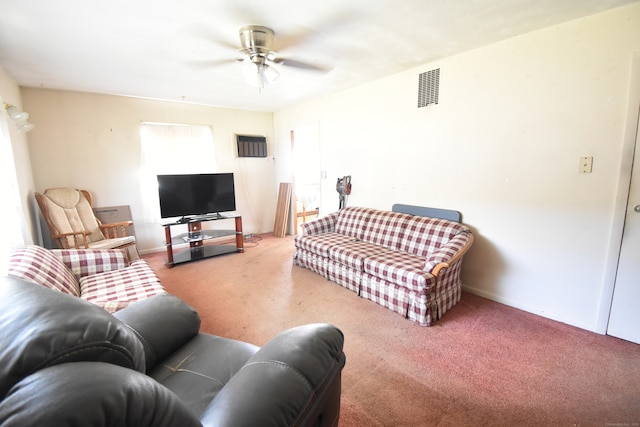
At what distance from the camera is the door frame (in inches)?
74.6

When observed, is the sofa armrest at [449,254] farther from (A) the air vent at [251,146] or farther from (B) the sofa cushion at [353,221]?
(A) the air vent at [251,146]

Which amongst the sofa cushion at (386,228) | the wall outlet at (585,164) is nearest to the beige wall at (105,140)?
the sofa cushion at (386,228)

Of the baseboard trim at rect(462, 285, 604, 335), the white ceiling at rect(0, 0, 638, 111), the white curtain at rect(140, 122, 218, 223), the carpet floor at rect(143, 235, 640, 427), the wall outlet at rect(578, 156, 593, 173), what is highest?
the white ceiling at rect(0, 0, 638, 111)

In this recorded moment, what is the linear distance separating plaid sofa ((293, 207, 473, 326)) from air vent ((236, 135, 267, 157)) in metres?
2.20

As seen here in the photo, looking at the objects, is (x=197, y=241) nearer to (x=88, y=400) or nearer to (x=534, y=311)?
(x=88, y=400)

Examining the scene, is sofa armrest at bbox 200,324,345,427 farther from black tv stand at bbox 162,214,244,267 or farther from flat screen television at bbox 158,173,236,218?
flat screen television at bbox 158,173,236,218

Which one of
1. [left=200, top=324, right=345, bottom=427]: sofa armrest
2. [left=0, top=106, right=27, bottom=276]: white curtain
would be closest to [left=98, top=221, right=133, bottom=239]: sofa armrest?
[left=0, top=106, right=27, bottom=276]: white curtain

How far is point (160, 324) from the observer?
135 centimetres

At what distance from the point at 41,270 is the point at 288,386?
1.97 m

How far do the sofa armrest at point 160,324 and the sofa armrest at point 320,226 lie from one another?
225 centimetres

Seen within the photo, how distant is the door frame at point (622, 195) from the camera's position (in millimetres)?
1895

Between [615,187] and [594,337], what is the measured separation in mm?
1120

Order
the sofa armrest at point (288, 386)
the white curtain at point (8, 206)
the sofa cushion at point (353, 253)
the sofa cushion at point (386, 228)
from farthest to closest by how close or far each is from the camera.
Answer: the sofa cushion at point (386, 228) → the sofa cushion at point (353, 253) → the white curtain at point (8, 206) → the sofa armrest at point (288, 386)

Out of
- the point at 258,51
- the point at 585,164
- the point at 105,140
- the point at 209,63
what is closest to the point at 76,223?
the point at 105,140
